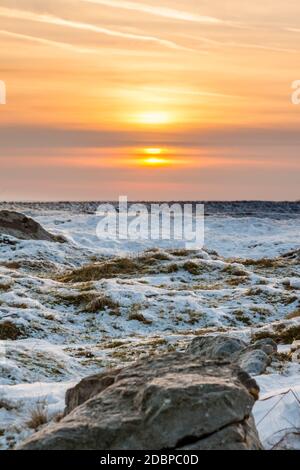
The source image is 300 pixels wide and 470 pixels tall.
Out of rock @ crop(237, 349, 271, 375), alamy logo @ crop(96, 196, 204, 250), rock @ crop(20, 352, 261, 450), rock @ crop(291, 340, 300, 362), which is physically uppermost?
rock @ crop(20, 352, 261, 450)

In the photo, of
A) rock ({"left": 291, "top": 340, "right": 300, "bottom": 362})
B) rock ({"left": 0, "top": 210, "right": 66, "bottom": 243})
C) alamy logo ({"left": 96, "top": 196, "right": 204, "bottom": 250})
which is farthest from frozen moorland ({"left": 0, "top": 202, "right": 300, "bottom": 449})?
alamy logo ({"left": 96, "top": 196, "right": 204, "bottom": 250})

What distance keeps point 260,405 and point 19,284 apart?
49.6 ft

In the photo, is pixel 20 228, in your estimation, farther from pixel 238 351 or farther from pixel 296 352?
pixel 238 351

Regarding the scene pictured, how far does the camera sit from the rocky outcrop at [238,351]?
992 cm

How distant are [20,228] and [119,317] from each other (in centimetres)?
1721

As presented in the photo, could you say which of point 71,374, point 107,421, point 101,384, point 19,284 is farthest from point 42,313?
point 107,421

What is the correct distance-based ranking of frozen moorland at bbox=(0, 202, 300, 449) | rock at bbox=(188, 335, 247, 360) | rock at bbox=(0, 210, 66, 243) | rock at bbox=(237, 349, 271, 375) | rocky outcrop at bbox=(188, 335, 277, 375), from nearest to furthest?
frozen moorland at bbox=(0, 202, 300, 449)
rock at bbox=(237, 349, 271, 375)
rocky outcrop at bbox=(188, 335, 277, 375)
rock at bbox=(188, 335, 247, 360)
rock at bbox=(0, 210, 66, 243)

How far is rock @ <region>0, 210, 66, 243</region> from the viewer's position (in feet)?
111

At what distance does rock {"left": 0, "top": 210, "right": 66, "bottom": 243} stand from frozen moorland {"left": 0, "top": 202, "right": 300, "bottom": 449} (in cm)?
178

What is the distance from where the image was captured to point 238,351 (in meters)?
10.7

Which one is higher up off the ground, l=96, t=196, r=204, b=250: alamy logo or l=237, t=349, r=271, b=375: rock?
l=237, t=349, r=271, b=375: rock

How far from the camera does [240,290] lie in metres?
22.4

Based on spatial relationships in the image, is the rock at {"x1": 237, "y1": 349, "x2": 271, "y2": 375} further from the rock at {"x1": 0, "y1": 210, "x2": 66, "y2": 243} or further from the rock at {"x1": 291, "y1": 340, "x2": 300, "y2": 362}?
the rock at {"x1": 0, "y1": 210, "x2": 66, "y2": 243}
